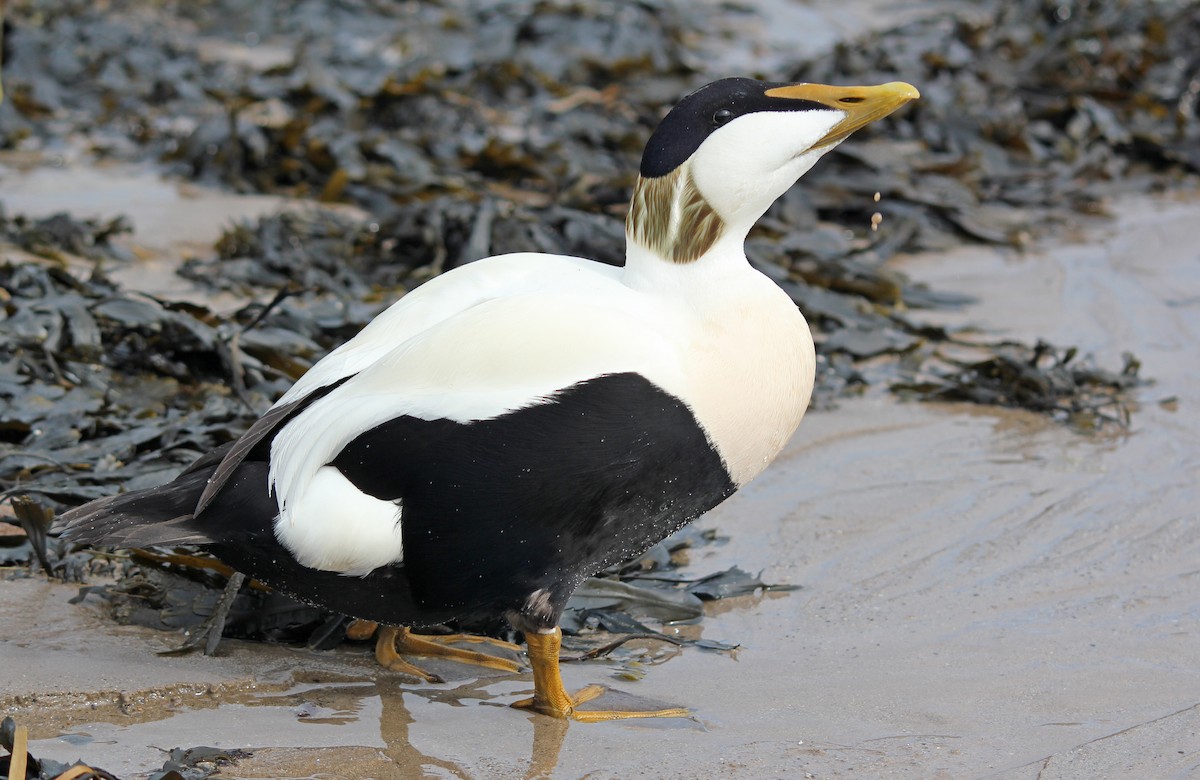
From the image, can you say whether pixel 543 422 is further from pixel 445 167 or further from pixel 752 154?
pixel 445 167

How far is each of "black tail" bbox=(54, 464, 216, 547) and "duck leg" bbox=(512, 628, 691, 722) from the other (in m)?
0.67

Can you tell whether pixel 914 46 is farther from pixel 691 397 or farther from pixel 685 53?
pixel 691 397

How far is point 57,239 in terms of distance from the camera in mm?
5344

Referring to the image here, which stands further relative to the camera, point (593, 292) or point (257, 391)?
point (257, 391)

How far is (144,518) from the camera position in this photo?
2.79 m

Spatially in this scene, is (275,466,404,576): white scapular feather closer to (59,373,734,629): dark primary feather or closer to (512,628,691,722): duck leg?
(59,373,734,629): dark primary feather

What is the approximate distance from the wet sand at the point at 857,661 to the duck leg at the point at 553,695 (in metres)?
0.04

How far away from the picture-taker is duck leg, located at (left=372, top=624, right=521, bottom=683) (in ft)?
9.80

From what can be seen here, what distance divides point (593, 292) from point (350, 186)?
370cm

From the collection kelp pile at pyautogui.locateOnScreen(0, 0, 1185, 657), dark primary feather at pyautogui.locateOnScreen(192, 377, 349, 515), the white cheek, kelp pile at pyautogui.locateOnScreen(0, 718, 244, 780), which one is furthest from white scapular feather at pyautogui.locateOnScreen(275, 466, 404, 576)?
the white cheek

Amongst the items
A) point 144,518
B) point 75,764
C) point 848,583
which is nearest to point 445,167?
point 848,583

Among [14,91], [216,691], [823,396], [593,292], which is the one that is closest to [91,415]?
[216,691]

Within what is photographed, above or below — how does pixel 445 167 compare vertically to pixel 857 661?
above

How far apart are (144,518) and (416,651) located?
2.11 ft
